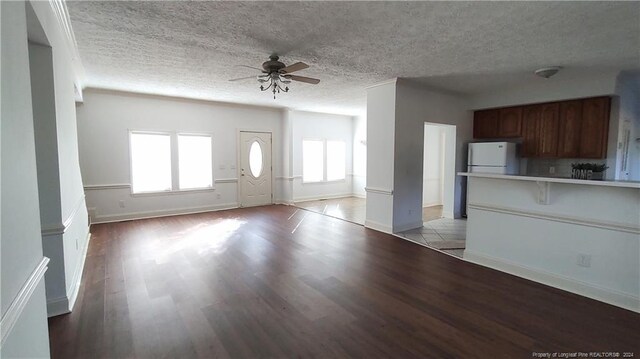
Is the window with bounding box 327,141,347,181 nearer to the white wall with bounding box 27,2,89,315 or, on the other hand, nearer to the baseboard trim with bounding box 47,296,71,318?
the white wall with bounding box 27,2,89,315

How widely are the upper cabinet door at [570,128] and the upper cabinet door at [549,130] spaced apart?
75 mm

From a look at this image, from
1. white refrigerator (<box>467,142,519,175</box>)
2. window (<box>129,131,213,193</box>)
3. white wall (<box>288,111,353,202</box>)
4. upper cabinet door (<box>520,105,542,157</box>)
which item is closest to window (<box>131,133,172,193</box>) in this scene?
window (<box>129,131,213,193</box>)

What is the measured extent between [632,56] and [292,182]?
672 centimetres

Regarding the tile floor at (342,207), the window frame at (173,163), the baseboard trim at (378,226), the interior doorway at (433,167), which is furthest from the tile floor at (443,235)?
the window frame at (173,163)

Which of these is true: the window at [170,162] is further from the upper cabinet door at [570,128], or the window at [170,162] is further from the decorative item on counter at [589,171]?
the upper cabinet door at [570,128]

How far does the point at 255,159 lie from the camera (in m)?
7.73

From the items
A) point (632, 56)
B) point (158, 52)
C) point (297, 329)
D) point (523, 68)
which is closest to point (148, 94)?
point (158, 52)

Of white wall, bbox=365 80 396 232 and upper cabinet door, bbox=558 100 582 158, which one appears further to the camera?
white wall, bbox=365 80 396 232

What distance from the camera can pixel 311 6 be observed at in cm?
244

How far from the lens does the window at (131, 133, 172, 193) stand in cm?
617

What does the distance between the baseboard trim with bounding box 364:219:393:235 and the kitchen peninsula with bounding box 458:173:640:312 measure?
4.77 feet

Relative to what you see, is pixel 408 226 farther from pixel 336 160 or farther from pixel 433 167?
pixel 336 160

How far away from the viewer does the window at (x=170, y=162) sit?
6.20m

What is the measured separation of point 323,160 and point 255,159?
2.27m
